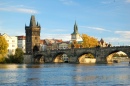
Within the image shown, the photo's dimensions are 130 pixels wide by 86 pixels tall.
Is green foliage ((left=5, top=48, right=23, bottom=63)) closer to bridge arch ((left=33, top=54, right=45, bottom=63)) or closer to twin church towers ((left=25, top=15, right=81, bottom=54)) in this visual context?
bridge arch ((left=33, top=54, right=45, bottom=63))

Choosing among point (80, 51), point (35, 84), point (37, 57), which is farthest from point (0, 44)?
point (35, 84)

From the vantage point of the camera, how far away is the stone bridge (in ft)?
345

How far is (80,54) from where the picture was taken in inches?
4636

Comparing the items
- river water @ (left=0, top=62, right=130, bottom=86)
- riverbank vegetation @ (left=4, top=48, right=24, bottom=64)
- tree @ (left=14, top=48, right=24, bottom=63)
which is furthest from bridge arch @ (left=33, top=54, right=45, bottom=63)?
river water @ (left=0, top=62, right=130, bottom=86)

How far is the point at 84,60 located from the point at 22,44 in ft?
189

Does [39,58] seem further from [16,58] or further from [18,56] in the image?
[18,56]

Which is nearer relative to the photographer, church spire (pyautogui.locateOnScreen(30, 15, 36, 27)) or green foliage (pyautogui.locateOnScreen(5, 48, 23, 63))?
green foliage (pyautogui.locateOnScreen(5, 48, 23, 63))

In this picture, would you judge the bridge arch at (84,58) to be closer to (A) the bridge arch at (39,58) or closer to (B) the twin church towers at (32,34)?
(A) the bridge arch at (39,58)

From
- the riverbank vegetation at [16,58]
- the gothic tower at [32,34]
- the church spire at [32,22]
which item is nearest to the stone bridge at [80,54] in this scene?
the gothic tower at [32,34]

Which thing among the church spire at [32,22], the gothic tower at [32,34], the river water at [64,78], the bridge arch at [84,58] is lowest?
the river water at [64,78]

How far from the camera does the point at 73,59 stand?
122 metres

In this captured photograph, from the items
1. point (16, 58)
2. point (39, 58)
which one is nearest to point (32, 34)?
point (39, 58)

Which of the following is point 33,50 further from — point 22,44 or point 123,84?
point 123,84

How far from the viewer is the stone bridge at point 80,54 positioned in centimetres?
10522
